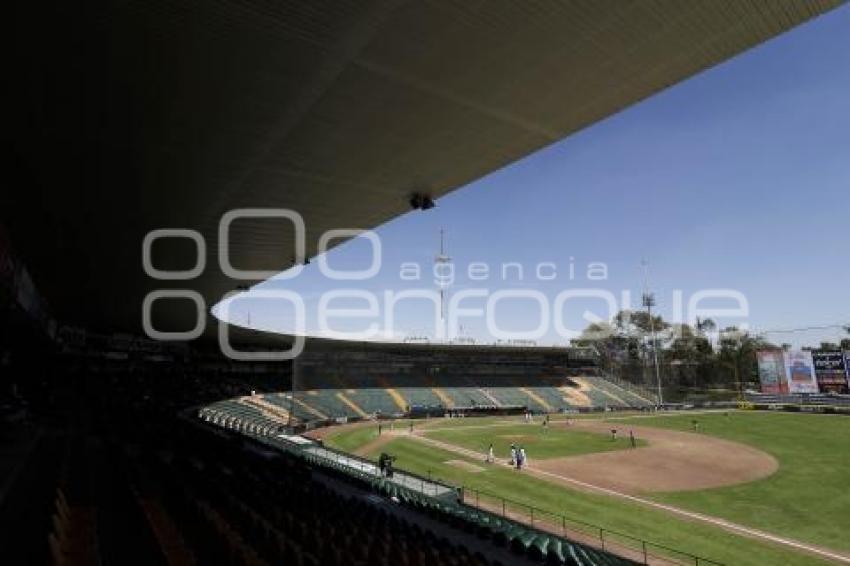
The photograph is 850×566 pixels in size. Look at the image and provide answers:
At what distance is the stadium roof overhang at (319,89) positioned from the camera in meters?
6.66

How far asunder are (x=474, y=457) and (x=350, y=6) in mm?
33369

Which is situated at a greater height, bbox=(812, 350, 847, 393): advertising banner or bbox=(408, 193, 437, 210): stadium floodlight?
bbox=(408, 193, 437, 210): stadium floodlight

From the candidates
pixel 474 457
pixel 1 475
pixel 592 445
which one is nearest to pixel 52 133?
pixel 1 475

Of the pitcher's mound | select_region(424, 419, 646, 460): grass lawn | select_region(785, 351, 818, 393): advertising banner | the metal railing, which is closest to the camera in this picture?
the metal railing

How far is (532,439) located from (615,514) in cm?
2160

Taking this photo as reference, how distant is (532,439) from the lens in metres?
44.3

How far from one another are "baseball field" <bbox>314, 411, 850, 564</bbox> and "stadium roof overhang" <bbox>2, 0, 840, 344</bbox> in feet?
42.0

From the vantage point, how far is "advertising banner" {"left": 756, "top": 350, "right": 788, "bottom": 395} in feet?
219

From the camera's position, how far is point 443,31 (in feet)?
22.9

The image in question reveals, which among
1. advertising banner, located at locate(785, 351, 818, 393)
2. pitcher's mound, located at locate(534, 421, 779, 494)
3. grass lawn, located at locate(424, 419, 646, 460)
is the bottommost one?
pitcher's mound, located at locate(534, 421, 779, 494)

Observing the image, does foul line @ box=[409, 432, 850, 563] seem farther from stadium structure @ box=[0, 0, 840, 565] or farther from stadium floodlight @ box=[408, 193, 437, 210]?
stadium floodlight @ box=[408, 193, 437, 210]

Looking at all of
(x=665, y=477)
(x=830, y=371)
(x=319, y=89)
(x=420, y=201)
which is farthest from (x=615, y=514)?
(x=830, y=371)

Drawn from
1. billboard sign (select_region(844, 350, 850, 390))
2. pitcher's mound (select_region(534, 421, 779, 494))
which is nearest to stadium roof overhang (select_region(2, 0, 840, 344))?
pitcher's mound (select_region(534, 421, 779, 494))

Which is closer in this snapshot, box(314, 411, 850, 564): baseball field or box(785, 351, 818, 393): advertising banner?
box(314, 411, 850, 564): baseball field
